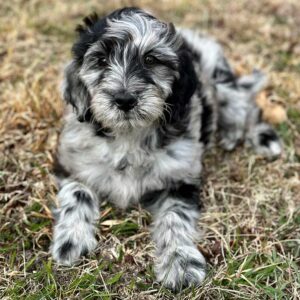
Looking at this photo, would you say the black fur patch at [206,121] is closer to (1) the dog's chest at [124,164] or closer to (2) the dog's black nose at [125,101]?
(1) the dog's chest at [124,164]

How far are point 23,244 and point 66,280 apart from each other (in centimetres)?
53

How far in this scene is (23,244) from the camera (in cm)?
436

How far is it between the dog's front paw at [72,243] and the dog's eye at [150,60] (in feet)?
4.67

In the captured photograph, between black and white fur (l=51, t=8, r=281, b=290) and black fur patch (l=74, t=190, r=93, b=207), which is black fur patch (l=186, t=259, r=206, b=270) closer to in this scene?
black and white fur (l=51, t=8, r=281, b=290)

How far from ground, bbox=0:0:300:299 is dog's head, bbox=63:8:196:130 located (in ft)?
3.49

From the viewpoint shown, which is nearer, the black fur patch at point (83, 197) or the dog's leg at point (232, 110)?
the black fur patch at point (83, 197)

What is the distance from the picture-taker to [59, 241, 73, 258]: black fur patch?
421cm

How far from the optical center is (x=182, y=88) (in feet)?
14.2

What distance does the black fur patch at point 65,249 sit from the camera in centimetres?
421

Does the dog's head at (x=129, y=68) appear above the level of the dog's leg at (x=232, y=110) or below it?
above

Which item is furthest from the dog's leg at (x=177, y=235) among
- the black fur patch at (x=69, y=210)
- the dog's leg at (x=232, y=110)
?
the dog's leg at (x=232, y=110)

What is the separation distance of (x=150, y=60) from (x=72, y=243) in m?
1.57

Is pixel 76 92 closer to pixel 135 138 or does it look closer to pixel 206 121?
pixel 135 138

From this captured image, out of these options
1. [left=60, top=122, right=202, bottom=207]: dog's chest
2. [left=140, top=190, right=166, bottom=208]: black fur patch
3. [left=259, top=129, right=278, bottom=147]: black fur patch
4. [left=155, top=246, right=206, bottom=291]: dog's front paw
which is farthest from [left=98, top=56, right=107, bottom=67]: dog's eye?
[left=259, top=129, right=278, bottom=147]: black fur patch
